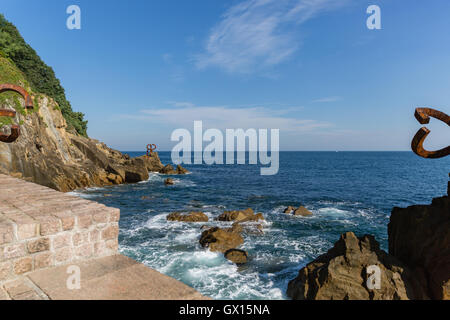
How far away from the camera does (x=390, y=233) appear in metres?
9.52

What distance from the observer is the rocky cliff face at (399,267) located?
7023 mm

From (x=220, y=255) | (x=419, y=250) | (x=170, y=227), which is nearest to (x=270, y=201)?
(x=170, y=227)

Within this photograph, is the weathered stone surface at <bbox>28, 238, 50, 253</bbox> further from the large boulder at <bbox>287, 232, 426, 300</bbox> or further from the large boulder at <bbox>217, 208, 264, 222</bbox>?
the large boulder at <bbox>217, 208, 264, 222</bbox>

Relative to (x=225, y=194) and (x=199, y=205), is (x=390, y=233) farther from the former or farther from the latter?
(x=225, y=194)

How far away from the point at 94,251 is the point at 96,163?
34.3 metres

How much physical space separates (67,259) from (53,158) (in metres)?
27.3

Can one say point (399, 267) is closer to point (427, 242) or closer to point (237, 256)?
point (427, 242)

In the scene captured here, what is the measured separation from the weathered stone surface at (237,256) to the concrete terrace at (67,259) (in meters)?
8.60

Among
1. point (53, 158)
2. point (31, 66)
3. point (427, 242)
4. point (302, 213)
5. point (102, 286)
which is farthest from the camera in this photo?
point (31, 66)

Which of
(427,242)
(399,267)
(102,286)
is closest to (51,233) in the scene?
(102,286)

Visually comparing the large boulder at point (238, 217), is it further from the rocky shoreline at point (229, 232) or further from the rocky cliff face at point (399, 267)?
the rocky cliff face at point (399, 267)

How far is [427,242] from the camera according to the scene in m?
7.65

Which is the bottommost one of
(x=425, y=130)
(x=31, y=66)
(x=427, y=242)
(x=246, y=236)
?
(x=246, y=236)

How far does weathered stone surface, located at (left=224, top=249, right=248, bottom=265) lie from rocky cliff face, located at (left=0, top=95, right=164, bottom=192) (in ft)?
60.3
